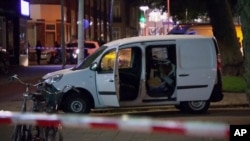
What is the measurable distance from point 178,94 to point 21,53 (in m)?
23.7

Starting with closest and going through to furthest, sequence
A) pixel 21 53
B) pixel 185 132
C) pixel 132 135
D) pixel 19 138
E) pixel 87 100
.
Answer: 1. pixel 185 132
2. pixel 19 138
3. pixel 132 135
4. pixel 87 100
5. pixel 21 53

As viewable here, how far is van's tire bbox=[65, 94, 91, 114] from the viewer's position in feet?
40.1

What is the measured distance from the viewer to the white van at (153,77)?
11906 millimetres

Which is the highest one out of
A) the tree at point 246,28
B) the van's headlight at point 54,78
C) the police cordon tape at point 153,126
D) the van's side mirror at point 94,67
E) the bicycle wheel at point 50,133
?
the tree at point 246,28

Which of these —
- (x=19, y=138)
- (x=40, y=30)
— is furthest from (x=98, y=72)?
(x=40, y=30)

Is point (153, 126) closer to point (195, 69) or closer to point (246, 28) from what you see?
point (246, 28)

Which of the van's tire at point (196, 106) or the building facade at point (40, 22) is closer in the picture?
the van's tire at point (196, 106)

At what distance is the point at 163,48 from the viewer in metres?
12.0

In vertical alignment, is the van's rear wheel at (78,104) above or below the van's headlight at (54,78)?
below

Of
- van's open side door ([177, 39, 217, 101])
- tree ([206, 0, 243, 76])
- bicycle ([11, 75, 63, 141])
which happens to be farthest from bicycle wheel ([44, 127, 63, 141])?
tree ([206, 0, 243, 76])

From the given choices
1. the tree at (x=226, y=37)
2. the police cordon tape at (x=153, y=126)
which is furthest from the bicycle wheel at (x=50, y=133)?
the tree at (x=226, y=37)

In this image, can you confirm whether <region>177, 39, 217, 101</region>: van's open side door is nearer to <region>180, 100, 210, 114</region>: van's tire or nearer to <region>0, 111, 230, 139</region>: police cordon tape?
<region>180, 100, 210, 114</region>: van's tire

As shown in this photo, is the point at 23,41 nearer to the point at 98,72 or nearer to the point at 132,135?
the point at 98,72

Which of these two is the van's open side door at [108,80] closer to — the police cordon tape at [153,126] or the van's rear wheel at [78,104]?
the van's rear wheel at [78,104]
